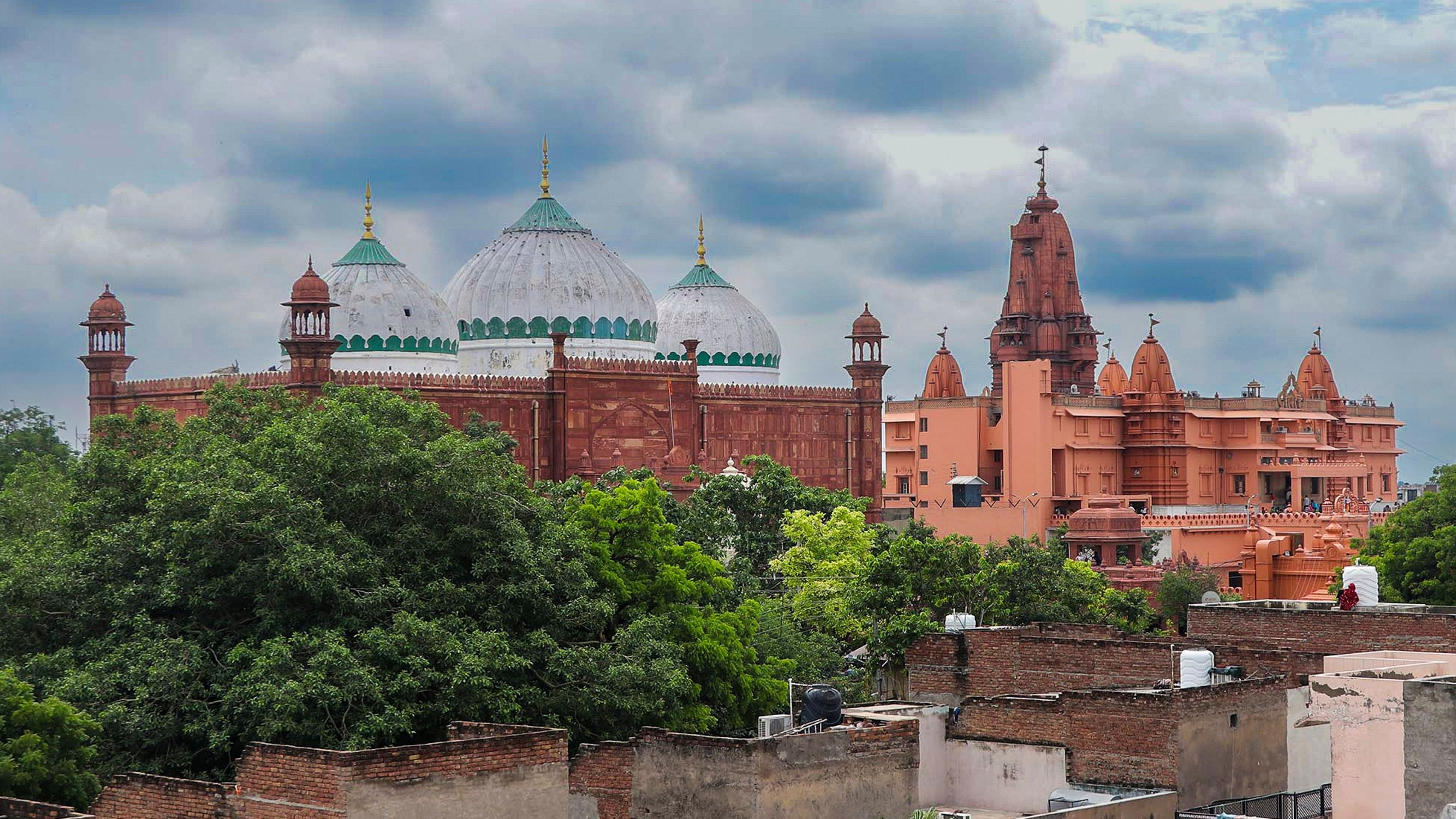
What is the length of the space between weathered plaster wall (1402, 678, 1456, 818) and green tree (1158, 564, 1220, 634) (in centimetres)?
3110

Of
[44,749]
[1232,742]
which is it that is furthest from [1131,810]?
[44,749]

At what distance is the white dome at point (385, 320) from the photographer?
43219 mm

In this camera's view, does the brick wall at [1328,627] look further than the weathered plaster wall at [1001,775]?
Yes

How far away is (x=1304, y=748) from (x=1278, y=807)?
49.2 inches

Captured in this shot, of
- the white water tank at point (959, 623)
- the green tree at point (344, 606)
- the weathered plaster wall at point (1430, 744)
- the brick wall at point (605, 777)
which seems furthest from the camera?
the white water tank at point (959, 623)

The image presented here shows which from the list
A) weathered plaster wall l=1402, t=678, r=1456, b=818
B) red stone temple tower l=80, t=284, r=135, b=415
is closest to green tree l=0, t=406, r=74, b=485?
red stone temple tower l=80, t=284, r=135, b=415

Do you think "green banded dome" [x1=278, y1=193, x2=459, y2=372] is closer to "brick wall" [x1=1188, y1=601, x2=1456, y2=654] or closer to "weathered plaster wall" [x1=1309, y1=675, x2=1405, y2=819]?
"brick wall" [x1=1188, y1=601, x2=1456, y2=654]

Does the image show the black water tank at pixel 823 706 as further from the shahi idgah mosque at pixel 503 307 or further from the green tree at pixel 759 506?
the shahi idgah mosque at pixel 503 307

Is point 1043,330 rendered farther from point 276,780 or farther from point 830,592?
point 276,780

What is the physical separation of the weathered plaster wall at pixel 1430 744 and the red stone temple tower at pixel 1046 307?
2252 inches

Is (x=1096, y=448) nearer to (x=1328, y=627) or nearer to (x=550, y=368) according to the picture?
(x=550, y=368)

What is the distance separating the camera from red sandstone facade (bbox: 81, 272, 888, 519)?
130 ft

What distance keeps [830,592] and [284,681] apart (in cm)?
1710

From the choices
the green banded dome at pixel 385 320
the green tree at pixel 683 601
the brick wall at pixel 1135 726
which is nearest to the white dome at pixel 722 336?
the green banded dome at pixel 385 320
